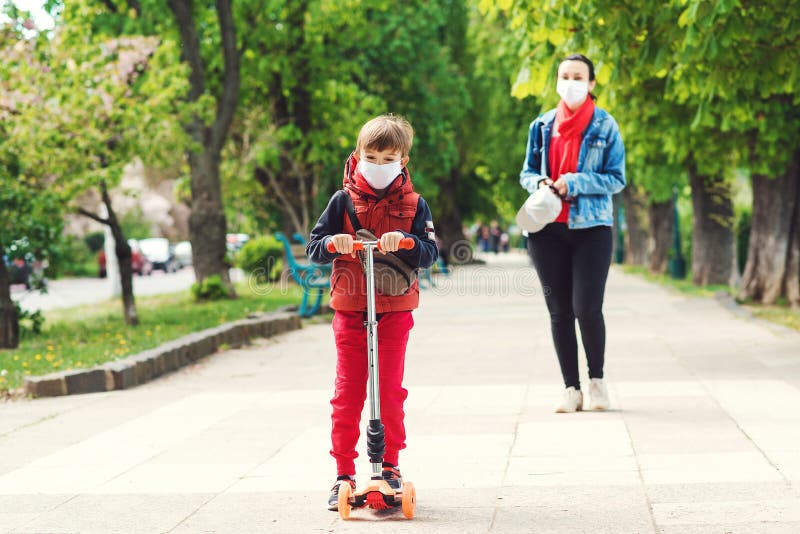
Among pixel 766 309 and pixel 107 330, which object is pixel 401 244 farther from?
pixel 766 309

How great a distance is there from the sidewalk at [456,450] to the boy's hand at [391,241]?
111cm

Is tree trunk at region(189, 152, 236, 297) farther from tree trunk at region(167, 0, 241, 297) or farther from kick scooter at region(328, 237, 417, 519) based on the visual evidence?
kick scooter at region(328, 237, 417, 519)

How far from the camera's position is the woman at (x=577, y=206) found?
6.88 metres

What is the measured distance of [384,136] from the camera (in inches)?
185

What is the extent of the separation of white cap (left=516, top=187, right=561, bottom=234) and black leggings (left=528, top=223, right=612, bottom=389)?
0.26 m

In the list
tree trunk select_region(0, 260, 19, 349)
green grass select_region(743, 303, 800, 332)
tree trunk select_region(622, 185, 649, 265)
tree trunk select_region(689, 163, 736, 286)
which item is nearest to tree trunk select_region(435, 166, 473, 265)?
tree trunk select_region(622, 185, 649, 265)

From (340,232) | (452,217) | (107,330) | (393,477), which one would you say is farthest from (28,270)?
(452,217)

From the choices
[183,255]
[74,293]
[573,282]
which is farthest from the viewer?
[183,255]

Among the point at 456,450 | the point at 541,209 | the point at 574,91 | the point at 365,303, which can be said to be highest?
the point at 574,91

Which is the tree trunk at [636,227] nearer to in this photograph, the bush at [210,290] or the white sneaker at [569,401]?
the bush at [210,290]

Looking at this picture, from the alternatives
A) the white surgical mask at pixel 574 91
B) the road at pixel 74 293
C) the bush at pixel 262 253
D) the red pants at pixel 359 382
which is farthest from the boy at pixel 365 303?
the bush at pixel 262 253

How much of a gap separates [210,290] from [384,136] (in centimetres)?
1481

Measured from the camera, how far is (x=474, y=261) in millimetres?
45250

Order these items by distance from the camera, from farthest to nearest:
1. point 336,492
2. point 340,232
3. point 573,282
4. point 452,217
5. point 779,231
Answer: point 452,217 → point 779,231 → point 573,282 → point 340,232 → point 336,492
